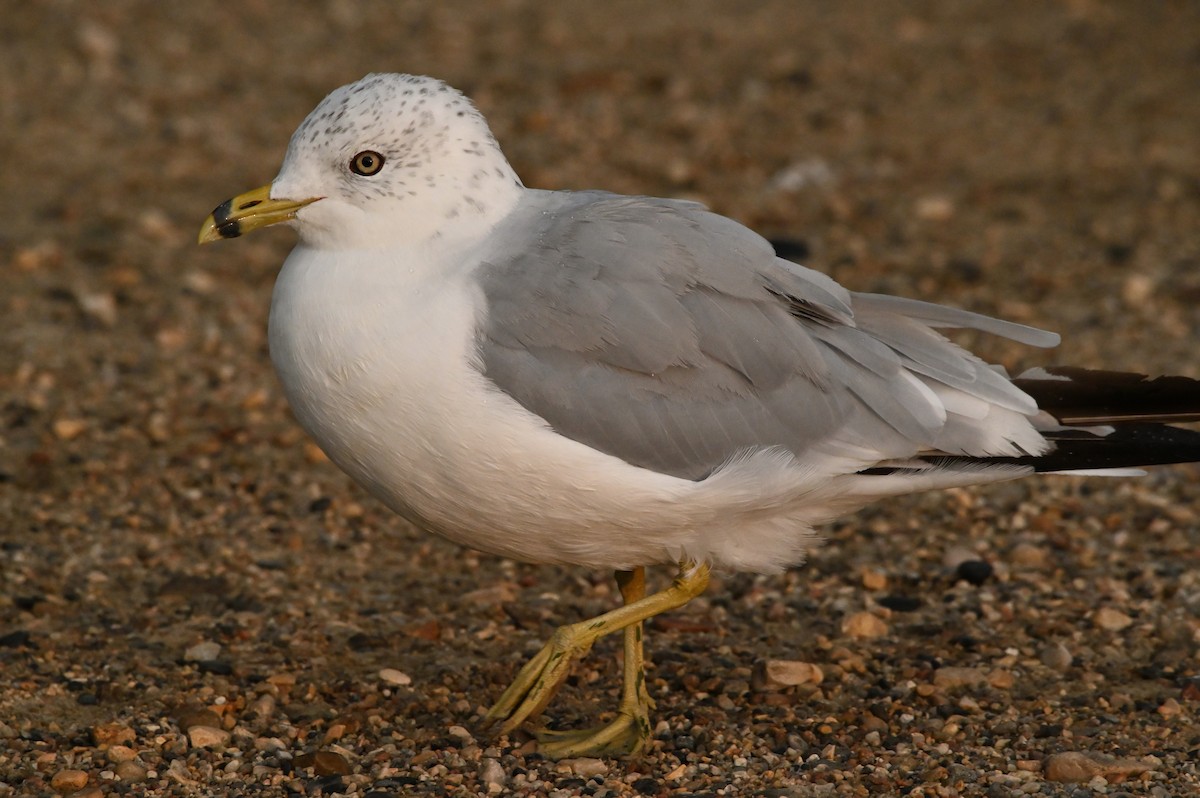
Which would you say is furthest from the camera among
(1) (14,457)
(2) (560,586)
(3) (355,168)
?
(1) (14,457)

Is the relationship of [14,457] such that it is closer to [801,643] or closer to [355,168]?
[355,168]

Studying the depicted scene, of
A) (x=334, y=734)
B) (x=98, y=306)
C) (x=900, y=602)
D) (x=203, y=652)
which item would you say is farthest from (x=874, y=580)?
(x=98, y=306)

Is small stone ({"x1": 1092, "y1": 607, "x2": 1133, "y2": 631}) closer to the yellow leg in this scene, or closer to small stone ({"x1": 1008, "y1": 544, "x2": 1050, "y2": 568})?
small stone ({"x1": 1008, "y1": 544, "x2": 1050, "y2": 568})

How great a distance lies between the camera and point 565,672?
4.66m

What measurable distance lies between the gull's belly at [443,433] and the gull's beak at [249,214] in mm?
209

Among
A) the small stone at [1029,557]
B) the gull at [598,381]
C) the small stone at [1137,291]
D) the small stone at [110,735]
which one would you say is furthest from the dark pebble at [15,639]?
the small stone at [1137,291]

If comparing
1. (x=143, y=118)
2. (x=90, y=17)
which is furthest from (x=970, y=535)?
(x=90, y=17)

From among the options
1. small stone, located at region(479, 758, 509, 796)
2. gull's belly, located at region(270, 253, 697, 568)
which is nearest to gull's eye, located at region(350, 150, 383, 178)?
gull's belly, located at region(270, 253, 697, 568)

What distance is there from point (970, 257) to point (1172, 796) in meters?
4.52

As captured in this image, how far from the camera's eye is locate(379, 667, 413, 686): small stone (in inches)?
190

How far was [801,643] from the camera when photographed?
5191mm

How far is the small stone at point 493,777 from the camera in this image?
423cm

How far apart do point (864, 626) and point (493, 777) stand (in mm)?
1535

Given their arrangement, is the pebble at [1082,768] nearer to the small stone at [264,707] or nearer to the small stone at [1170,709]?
the small stone at [1170,709]
